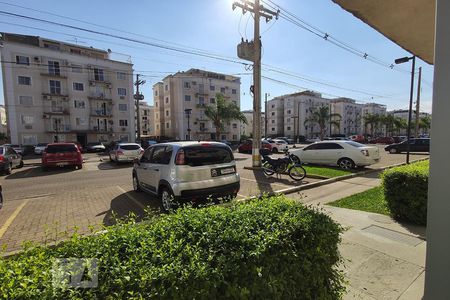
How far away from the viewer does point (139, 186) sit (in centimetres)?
800

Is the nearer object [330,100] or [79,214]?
[79,214]

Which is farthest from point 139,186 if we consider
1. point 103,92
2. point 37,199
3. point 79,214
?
point 103,92

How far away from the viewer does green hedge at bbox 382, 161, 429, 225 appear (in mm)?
4820

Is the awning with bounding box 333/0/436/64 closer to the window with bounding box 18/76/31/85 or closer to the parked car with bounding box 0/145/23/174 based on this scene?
the parked car with bounding box 0/145/23/174

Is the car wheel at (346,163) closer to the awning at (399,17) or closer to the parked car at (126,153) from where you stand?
the awning at (399,17)

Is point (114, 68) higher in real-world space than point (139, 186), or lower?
higher

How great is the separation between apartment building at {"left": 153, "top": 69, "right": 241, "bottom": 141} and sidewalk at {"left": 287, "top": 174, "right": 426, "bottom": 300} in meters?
48.8

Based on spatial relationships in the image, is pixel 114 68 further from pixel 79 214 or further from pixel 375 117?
pixel 375 117

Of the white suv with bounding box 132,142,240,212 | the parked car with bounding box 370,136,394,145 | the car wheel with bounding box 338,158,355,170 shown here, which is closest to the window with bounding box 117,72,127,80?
the car wheel with bounding box 338,158,355,170

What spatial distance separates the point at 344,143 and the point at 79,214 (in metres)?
12.5

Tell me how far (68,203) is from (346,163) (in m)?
12.6

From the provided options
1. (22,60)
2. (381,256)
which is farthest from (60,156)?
(22,60)

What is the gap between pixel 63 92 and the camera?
1567 inches

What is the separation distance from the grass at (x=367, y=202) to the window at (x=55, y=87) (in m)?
46.0
